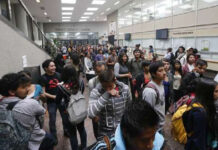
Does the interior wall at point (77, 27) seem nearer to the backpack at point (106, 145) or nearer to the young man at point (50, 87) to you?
the young man at point (50, 87)

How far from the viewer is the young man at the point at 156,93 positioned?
5.79 feet

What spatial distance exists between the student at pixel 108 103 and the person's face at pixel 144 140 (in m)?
0.65

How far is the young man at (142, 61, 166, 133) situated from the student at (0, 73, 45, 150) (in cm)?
113

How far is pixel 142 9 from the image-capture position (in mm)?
11047

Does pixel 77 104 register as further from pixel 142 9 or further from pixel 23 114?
pixel 142 9

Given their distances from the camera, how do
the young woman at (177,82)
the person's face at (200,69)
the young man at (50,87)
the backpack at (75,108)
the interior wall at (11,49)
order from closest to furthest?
the backpack at (75,108)
the interior wall at (11,49)
the young man at (50,87)
the person's face at (200,69)
the young woman at (177,82)

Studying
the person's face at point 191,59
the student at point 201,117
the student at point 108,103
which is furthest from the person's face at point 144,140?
the person's face at point 191,59

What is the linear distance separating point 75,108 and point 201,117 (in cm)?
141

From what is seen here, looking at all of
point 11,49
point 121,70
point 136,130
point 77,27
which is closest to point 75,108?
point 136,130

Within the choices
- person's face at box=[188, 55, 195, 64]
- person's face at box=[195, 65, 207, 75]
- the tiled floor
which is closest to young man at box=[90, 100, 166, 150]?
the tiled floor

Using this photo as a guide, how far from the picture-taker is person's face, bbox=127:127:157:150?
0.81m

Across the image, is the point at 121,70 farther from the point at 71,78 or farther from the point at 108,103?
the point at 108,103

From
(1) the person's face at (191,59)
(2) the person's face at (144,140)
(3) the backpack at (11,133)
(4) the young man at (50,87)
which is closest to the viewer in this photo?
(2) the person's face at (144,140)

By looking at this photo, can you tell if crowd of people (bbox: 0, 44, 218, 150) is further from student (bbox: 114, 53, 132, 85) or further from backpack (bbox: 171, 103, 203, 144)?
student (bbox: 114, 53, 132, 85)
